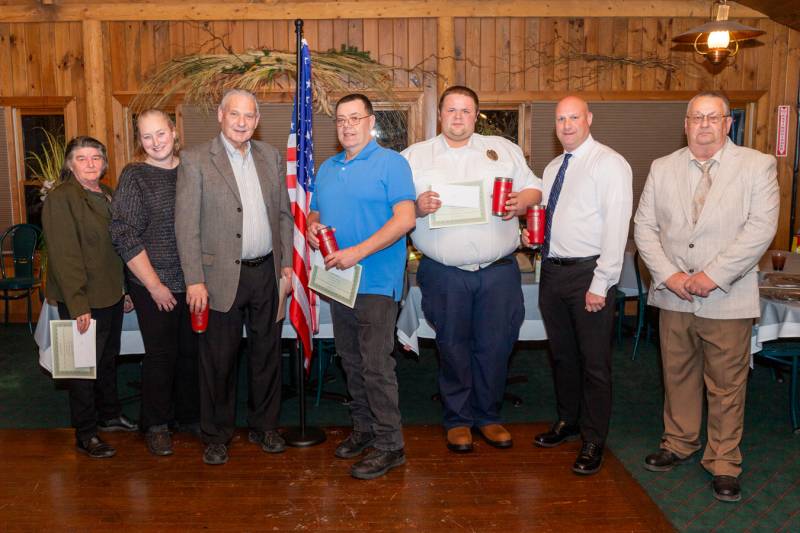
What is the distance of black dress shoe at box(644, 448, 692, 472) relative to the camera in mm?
3264

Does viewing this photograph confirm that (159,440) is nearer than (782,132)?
Yes

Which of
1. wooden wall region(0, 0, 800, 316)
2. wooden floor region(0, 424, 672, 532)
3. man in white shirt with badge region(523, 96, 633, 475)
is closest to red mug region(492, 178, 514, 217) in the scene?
man in white shirt with badge region(523, 96, 633, 475)

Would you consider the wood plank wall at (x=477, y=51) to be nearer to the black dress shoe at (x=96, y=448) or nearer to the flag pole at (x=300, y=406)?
the flag pole at (x=300, y=406)

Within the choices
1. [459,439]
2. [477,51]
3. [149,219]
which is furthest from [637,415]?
[477,51]

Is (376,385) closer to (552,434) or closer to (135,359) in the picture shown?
(552,434)

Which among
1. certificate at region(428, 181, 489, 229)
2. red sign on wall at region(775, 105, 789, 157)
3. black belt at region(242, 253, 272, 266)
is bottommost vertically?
black belt at region(242, 253, 272, 266)

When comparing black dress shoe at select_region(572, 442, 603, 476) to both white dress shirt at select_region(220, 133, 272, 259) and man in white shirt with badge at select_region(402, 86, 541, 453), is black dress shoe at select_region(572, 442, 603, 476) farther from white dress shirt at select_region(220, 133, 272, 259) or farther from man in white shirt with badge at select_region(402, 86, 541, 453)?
white dress shirt at select_region(220, 133, 272, 259)

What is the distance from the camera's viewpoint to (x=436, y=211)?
10.5ft

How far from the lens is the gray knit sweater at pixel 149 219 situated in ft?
10.3

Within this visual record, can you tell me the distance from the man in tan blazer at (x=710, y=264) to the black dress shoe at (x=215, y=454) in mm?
2002

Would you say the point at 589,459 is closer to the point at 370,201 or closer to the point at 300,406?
the point at 300,406

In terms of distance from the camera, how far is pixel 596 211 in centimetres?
310

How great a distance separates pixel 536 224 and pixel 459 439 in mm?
1107

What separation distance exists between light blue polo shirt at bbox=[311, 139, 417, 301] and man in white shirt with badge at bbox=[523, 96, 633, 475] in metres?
0.66
